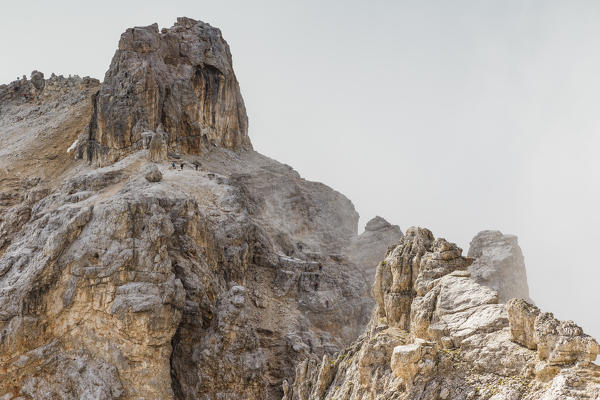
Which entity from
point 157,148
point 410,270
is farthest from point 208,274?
point 410,270

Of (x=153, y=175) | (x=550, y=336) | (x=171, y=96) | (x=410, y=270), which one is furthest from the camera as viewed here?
(x=171, y=96)

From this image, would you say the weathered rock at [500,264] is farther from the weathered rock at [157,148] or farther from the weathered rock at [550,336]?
the weathered rock at [550,336]

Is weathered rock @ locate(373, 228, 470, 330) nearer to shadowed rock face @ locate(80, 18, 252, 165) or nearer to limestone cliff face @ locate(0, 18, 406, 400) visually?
limestone cliff face @ locate(0, 18, 406, 400)

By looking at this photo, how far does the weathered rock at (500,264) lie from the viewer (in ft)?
186

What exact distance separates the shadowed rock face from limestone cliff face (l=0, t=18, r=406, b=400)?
0.21 m

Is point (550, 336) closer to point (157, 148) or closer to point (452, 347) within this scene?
point (452, 347)

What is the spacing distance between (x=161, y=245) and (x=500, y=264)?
35.1 m

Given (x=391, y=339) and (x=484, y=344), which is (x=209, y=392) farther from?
(x=484, y=344)

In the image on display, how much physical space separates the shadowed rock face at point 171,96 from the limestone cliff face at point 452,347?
140ft

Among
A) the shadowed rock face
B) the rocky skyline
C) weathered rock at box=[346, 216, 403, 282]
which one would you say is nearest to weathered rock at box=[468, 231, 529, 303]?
the rocky skyline

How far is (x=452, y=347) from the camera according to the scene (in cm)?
2016

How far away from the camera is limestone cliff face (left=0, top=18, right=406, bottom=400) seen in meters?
37.2

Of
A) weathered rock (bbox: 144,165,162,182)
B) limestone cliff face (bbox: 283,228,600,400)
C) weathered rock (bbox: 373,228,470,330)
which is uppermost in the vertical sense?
weathered rock (bbox: 144,165,162,182)

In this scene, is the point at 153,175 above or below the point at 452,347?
above
